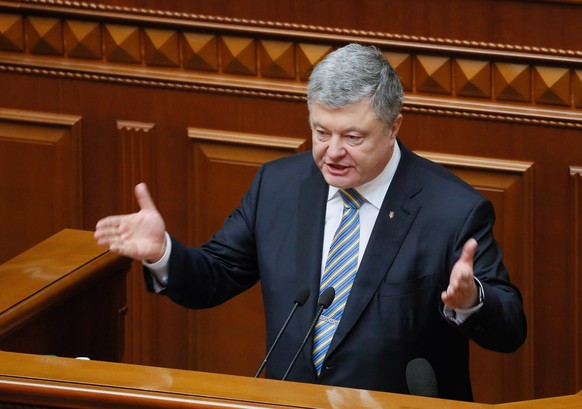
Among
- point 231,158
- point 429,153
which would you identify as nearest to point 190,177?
point 231,158

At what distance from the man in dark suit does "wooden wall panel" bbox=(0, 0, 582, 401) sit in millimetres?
1058

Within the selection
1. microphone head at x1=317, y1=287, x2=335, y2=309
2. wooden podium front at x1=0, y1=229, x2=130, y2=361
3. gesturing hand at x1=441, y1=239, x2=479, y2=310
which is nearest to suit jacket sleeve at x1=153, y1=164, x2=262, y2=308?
wooden podium front at x1=0, y1=229, x2=130, y2=361

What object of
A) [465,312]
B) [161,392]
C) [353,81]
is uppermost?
[353,81]

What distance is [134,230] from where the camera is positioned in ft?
8.73

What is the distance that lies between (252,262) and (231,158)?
3.84 ft

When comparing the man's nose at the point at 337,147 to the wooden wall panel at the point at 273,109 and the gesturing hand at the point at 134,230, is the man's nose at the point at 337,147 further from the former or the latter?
the wooden wall panel at the point at 273,109

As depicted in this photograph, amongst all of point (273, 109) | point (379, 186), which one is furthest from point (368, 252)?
point (273, 109)

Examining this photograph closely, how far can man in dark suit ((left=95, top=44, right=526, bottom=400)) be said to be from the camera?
105 inches

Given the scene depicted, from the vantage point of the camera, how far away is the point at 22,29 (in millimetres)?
4219

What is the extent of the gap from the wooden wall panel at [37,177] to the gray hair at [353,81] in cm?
169

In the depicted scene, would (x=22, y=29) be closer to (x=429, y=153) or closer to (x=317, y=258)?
(x=429, y=153)

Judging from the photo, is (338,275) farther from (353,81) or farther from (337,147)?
(353,81)

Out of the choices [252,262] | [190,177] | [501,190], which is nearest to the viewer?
[252,262]

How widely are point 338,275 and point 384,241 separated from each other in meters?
0.12
